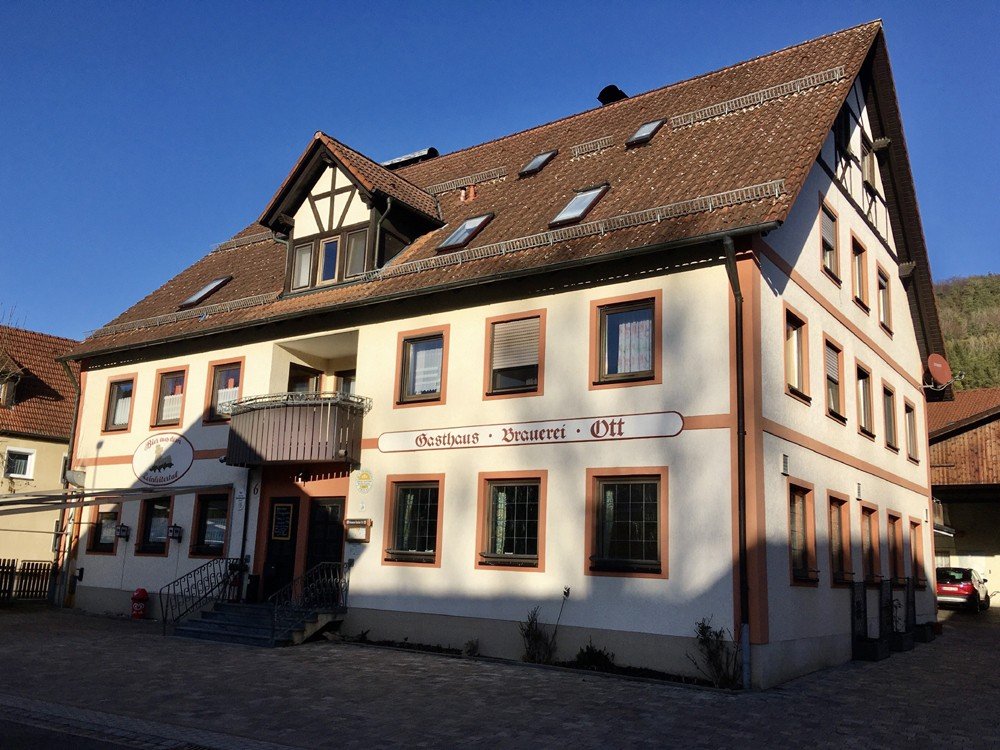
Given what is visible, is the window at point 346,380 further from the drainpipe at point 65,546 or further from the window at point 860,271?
the window at point 860,271

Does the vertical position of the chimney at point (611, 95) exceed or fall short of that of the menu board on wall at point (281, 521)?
it exceeds it

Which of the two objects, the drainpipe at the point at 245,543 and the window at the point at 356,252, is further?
the window at the point at 356,252

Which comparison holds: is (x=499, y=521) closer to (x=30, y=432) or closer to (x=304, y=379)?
(x=304, y=379)

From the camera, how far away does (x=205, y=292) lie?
75.5 ft

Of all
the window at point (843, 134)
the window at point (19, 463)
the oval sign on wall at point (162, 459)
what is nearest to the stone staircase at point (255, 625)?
the oval sign on wall at point (162, 459)

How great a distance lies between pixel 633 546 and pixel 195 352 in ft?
39.7

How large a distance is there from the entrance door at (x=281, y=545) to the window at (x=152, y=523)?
3.22 metres

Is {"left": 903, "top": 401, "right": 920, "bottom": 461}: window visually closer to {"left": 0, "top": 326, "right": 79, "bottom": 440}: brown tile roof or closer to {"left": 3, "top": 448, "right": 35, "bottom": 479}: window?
{"left": 0, "top": 326, "right": 79, "bottom": 440}: brown tile roof

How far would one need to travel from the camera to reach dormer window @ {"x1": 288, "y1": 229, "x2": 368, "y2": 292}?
778 inches

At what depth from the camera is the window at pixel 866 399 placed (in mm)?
18734

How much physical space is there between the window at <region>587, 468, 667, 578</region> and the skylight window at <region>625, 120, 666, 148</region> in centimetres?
782

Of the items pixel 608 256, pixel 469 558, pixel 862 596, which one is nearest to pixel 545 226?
pixel 608 256

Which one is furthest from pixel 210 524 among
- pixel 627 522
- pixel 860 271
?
pixel 860 271

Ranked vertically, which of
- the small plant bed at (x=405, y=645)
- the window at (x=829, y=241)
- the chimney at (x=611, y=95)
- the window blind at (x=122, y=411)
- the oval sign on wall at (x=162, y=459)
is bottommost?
the small plant bed at (x=405, y=645)
